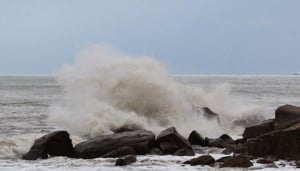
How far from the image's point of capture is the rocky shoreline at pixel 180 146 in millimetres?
10516

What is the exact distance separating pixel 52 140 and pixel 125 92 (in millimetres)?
9027

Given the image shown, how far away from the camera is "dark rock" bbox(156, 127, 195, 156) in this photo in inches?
478

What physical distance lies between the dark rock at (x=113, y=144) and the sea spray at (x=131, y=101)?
13.4ft

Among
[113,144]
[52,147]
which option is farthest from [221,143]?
[52,147]

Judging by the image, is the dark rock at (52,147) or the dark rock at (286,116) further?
the dark rock at (286,116)

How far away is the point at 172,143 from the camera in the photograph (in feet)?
41.0

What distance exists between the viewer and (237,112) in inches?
938

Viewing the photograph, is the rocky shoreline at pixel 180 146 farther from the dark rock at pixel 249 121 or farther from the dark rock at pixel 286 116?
the dark rock at pixel 249 121

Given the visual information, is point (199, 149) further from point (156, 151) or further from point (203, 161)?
point (203, 161)

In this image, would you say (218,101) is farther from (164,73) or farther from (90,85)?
(90,85)

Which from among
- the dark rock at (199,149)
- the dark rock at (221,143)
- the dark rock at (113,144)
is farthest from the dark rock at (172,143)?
the dark rock at (221,143)

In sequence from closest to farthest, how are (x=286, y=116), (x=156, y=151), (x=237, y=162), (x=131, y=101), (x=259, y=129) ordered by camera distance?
(x=237, y=162) < (x=156, y=151) < (x=286, y=116) < (x=259, y=129) < (x=131, y=101)

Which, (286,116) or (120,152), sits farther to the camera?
(286,116)

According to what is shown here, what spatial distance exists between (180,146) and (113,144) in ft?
5.32
